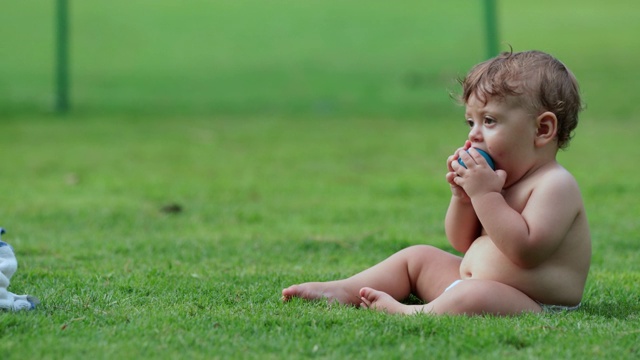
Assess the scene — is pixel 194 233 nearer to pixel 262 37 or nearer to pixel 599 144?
pixel 599 144

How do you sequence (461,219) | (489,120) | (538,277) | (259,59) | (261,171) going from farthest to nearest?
(259,59), (261,171), (461,219), (489,120), (538,277)

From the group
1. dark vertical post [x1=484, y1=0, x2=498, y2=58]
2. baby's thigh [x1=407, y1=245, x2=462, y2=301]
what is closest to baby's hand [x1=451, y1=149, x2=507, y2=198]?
baby's thigh [x1=407, y1=245, x2=462, y2=301]

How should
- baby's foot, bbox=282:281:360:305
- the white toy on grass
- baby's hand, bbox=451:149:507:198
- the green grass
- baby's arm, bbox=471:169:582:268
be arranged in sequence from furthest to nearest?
baby's foot, bbox=282:281:360:305, baby's hand, bbox=451:149:507:198, baby's arm, bbox=471:169:582:268, the white toy on grass, the green grass

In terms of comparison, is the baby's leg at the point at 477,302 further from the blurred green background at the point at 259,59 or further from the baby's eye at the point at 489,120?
the blurred green background at the point at 259,59

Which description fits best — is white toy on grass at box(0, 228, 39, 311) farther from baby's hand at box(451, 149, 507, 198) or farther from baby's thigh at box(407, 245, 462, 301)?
baby's hand at box(451, 149, 507, 198)

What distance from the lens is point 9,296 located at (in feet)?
10.8

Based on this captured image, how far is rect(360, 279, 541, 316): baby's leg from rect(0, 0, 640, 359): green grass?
0.11 m

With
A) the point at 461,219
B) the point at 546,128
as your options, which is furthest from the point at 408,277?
the point at 546,128

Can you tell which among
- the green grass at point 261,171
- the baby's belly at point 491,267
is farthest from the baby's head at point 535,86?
the green grass at point 261,171

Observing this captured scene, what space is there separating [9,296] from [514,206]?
174cm

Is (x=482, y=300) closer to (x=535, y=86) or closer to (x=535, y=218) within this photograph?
(x=535, y=218)

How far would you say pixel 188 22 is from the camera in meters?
13.2

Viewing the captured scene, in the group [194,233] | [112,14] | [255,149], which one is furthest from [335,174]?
[112,14]

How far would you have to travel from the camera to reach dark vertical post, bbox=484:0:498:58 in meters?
10.7
